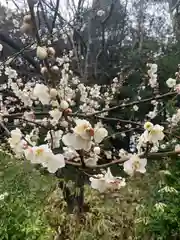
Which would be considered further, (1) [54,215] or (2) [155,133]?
(1) [54,215]

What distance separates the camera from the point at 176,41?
308 inches

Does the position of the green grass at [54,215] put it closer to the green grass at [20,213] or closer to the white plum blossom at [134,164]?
the green grass at [20,213]

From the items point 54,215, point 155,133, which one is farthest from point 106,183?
point 54,215

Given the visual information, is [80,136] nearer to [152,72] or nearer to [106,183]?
[106,183]

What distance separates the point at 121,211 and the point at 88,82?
3.33 metres

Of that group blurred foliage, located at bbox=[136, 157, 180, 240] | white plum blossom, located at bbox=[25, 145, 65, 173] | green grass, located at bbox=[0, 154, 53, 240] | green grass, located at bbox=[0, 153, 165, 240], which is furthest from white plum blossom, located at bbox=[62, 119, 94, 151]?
blurred foliage, located at bbox=[136, 157, 180, 240]

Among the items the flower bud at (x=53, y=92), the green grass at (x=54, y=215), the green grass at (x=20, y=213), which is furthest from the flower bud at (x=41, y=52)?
the green grass at (x=54, y=215)

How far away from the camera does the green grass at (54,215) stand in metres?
2.61

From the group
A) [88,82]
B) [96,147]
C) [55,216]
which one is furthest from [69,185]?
[88,82]

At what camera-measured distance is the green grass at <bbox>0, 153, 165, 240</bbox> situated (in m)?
2.61

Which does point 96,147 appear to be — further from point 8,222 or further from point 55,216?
point 55,216

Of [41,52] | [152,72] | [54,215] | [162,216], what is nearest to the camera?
[41,52]

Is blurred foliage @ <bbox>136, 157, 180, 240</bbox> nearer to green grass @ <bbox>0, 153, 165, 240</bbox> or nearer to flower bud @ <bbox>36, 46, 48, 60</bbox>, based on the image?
green grass @ <bbox>0, 153, 165, 240</bbox>

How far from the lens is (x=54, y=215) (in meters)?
3.51
